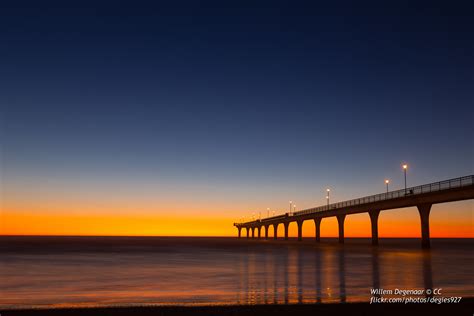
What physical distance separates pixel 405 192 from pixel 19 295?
6296cm

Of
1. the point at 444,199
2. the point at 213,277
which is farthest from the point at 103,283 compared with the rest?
the point at 444,199

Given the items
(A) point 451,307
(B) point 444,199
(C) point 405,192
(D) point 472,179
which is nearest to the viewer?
(A) point 451,307

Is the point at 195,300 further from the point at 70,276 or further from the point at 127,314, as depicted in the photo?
the point at 70,276

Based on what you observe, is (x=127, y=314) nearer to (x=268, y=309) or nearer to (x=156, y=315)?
(x=156, y=315)

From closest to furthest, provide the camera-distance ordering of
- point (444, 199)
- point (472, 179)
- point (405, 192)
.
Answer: point (472, 179)
point (444, 199)
point (405, 192)

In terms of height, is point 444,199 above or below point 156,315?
above

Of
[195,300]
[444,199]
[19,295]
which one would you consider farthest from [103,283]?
[444,199]

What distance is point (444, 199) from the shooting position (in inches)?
2453

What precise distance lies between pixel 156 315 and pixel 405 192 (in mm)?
66532

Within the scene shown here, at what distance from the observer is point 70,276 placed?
30.6 m

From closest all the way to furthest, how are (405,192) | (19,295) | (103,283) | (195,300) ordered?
(195,300), (19,295), (103,283), (405,192)

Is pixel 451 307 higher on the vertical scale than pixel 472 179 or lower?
lower

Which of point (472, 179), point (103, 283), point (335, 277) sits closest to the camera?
point (103, 283)

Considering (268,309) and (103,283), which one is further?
(103,283)
